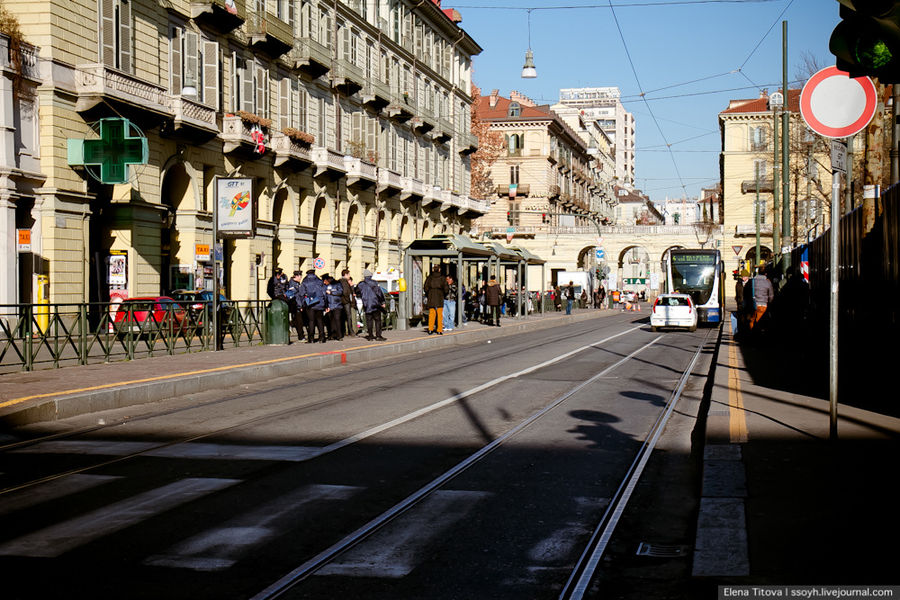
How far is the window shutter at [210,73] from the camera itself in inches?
1304

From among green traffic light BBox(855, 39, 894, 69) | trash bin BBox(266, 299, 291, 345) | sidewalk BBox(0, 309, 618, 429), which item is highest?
green traffic light BBox(855, 39, 894, 69)

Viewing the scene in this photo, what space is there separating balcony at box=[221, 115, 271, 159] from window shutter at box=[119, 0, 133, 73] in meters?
5.69

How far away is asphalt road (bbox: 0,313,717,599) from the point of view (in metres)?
4.96

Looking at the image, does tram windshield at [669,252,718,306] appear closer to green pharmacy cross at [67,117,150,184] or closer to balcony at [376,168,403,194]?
balcony at [376,168,403,194]

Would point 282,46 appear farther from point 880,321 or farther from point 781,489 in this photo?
point 781,489

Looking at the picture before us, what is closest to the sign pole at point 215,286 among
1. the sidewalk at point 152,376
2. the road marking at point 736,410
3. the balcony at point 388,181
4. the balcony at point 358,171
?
the sidewalk at point 152,376

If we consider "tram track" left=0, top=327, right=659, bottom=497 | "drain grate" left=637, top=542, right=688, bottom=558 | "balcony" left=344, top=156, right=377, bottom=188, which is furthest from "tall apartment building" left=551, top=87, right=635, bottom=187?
"drain grate" left=637, top=542, right=688, bottom=558

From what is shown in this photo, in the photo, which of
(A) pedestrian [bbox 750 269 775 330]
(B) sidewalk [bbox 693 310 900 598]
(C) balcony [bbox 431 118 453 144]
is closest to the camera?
(B) sidewalk [bbox 693 310 900 598]

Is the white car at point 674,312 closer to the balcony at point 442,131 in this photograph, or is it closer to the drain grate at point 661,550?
the balcony at point 442,131

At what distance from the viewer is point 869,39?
4.70 metres

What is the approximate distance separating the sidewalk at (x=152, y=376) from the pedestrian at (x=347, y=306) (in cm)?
201

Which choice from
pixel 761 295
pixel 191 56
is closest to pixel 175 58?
pixel 191 56

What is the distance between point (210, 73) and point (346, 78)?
1214cm

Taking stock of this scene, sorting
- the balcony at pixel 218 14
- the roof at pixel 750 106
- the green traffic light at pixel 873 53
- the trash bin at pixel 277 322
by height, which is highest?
the roof at pixel 750 106
